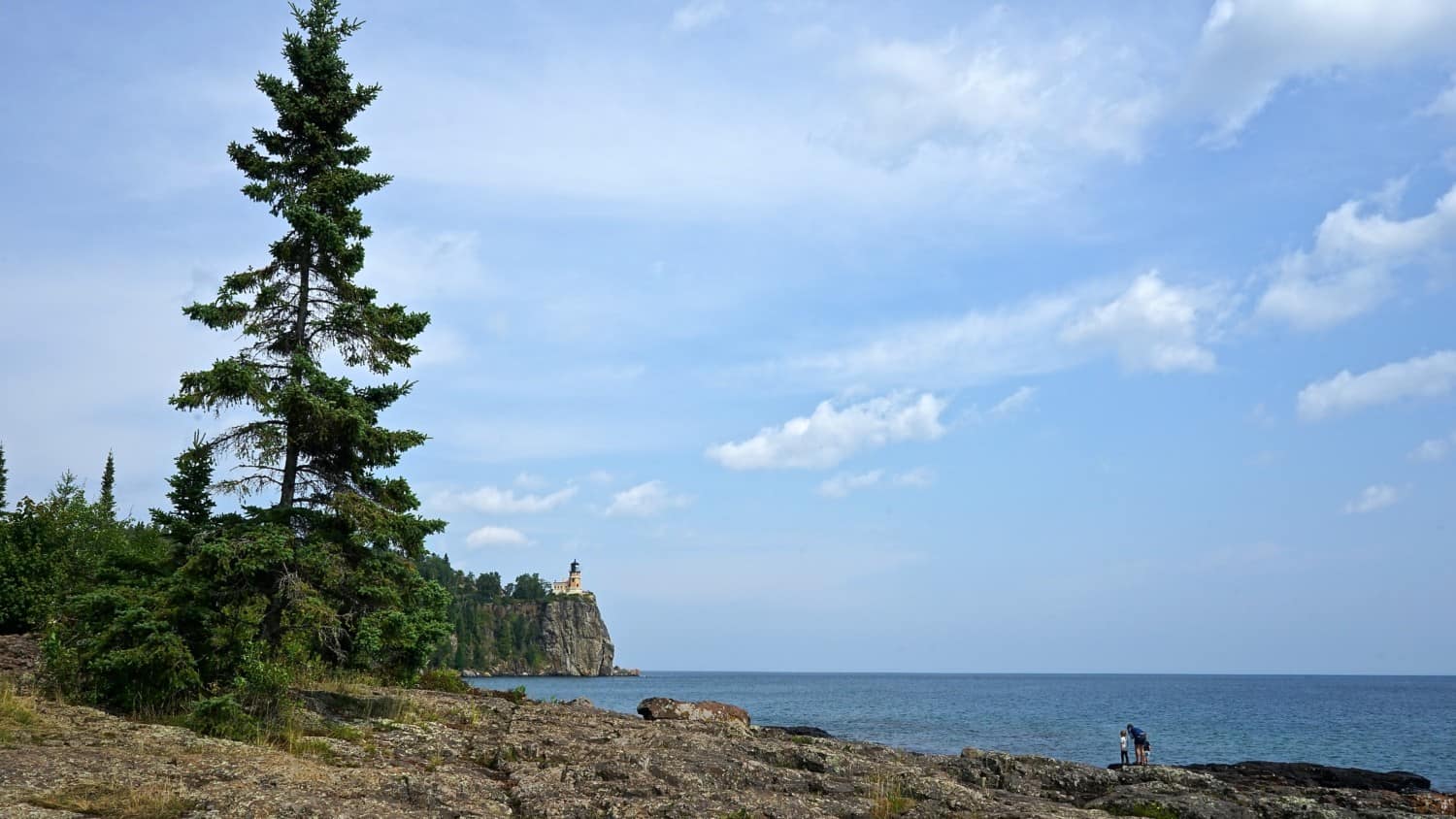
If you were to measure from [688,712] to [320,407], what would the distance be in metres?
17.3

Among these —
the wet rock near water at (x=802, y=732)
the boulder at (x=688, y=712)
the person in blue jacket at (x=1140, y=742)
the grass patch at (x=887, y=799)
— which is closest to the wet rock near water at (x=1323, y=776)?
the person in blue jacket at (x=1140, y=742)

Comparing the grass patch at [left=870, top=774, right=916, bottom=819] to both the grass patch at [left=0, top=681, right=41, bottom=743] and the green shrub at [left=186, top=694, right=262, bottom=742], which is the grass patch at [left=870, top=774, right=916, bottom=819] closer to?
the green shrub at [left=186, top=694, right=262, bottom=742]

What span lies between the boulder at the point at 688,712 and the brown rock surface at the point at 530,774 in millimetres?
7237

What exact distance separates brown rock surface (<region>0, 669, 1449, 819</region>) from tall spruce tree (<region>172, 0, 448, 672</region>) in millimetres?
2323

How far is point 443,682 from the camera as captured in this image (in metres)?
28.9

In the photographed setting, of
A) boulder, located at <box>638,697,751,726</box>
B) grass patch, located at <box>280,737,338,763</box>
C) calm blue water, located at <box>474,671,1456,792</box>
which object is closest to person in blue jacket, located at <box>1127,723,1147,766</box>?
calm blue water, located at <box>474,671,1456,792</box>

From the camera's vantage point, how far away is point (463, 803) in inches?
582

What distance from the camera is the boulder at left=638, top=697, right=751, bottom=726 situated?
31708mm

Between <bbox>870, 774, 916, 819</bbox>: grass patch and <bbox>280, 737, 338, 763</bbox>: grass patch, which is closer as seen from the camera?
<bbox>870, 774, 916, 819</bbox>: grass patch

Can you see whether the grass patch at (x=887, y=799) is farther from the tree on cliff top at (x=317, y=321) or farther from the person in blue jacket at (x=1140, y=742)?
the person in blue jacket at (x=1140, y=742)

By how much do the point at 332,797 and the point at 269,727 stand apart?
19.2 feet

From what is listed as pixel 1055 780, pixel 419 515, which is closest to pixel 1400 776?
pixel 1055 780

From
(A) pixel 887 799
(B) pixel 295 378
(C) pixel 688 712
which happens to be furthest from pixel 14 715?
(C) pixel 688 712

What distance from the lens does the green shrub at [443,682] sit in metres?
28.2
